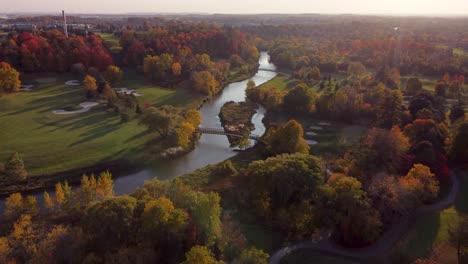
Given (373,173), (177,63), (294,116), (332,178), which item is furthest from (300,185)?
(177,63)

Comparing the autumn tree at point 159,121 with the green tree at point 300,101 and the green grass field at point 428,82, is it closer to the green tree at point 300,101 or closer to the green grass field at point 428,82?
the green tree at point 300,101

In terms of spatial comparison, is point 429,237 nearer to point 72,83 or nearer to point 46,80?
point 72,83

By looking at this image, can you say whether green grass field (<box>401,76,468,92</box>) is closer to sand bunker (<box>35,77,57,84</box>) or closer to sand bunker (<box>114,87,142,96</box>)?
sand bunker (<box>114,87,142,96</box>)

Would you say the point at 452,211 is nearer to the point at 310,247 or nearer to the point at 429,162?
the point at 429,162

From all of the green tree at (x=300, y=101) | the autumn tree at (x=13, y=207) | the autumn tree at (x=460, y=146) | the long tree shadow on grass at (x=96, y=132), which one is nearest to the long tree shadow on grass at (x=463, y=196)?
the autumn tree at (x=460, y=146)

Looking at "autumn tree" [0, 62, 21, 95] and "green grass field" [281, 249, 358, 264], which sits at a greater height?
"autumn tree" [0, 62, 21, 95]

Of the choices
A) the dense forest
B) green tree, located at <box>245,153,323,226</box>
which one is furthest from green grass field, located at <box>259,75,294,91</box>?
green tree, located at <box>245,153,323,226</box>

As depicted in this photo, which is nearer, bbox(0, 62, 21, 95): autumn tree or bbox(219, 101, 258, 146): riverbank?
bbox(219, 101, 258, 146): riverbank
